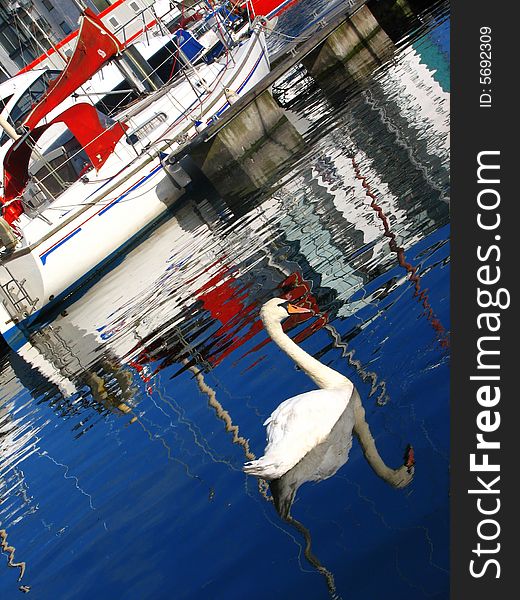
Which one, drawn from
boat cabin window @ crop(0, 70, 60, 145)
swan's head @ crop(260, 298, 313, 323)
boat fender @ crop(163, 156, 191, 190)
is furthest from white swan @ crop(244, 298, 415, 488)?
boat cabin window @ crop(0, 70, 60, 145)

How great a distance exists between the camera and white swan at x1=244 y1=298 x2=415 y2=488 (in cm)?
804

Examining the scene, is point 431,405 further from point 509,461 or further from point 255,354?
point 255,354

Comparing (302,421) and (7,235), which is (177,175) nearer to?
(7,235)

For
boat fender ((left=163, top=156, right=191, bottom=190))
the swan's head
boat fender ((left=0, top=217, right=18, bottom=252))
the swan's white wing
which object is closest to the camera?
the swan's white wing

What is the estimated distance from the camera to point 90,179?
85.7 ft

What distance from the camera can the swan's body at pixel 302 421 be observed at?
8.16 metres

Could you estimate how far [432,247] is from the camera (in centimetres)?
1198

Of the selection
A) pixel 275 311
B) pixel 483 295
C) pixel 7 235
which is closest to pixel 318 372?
pixel 275 311

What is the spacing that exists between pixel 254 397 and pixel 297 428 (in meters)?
2.77

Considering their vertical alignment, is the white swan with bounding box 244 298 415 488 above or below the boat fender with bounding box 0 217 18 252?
below

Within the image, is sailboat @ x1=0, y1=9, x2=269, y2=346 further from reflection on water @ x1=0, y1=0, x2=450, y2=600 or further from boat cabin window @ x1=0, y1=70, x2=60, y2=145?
boat cabin window @ x1=0, y1=70, x2=60, y2=145

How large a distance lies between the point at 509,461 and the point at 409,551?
1.24 meters

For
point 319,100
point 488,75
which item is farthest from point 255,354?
point 319,100

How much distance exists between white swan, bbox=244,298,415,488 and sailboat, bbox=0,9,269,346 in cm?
1739
